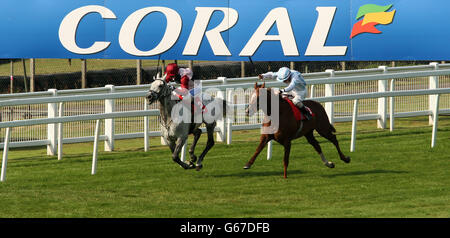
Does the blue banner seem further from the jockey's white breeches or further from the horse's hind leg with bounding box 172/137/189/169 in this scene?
the horse's hind leg with bounding box 172/137/189/169

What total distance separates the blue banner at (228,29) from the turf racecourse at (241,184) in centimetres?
587

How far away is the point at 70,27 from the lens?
20.4 m

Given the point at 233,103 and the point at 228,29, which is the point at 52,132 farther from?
the point at 228,29

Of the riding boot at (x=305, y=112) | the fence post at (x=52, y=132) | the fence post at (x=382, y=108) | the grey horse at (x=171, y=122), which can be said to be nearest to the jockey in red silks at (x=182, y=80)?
the grey horse at (x=171, y=122)

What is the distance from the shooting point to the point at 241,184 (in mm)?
10586

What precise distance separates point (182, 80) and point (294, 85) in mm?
1412

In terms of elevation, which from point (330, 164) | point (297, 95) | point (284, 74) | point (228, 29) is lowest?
point (330, 164)

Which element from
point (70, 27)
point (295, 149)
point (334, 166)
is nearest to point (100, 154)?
point (295, 149)

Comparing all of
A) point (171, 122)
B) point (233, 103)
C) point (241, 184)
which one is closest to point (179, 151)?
point (171, 122)

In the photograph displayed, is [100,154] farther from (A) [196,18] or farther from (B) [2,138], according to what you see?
(A) [196,18]

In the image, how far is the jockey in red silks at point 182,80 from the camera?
11375mm

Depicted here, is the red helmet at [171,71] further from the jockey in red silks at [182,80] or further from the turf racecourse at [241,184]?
the turf racecourse at [241,184]

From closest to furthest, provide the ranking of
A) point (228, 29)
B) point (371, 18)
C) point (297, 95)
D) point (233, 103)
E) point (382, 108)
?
1. point (297, 95)
2. point (233, 103)
3. point (382, 108)
4. point (371, 18)
5. point (228, 29)

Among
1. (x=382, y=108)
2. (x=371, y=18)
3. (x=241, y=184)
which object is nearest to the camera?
(x=241, y=184)
